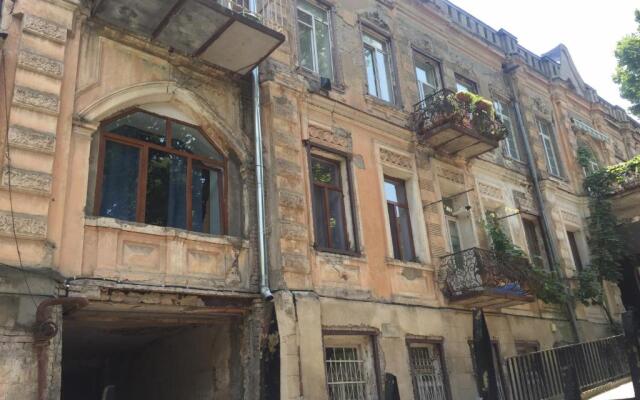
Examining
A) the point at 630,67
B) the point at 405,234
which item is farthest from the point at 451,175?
the point at 630,67

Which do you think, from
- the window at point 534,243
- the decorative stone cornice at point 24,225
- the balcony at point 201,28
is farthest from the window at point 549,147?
the decorative stone cornice at point 24,225

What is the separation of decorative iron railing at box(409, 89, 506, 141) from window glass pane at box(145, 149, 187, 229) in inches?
235

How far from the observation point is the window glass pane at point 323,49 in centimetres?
1170

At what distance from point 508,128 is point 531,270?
215 inches

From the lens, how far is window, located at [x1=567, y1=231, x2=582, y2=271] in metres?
16.3

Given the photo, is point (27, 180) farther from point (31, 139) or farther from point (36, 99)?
Answer: point (36, 99)

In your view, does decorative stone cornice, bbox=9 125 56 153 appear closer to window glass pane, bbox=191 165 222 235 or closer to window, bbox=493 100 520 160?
window glass pane, bbox=191 165 222 235

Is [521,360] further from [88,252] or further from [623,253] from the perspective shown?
A: [623,253]

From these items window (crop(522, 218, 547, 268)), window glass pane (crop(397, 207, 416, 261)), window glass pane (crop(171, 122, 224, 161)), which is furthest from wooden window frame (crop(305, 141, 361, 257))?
window (crop(522, 218, 547, 268))

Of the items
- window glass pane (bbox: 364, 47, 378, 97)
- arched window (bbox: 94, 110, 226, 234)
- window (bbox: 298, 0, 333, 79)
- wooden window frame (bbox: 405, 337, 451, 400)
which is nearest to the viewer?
arched window (bbox: 94, 110, 226, 234)

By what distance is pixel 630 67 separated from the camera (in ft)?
61.5

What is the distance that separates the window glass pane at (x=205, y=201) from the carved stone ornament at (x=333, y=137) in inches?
86.4

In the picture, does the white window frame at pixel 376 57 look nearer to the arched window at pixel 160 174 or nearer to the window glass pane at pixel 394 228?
the window glass pane at pixel 394 228

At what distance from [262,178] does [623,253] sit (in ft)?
39.3
